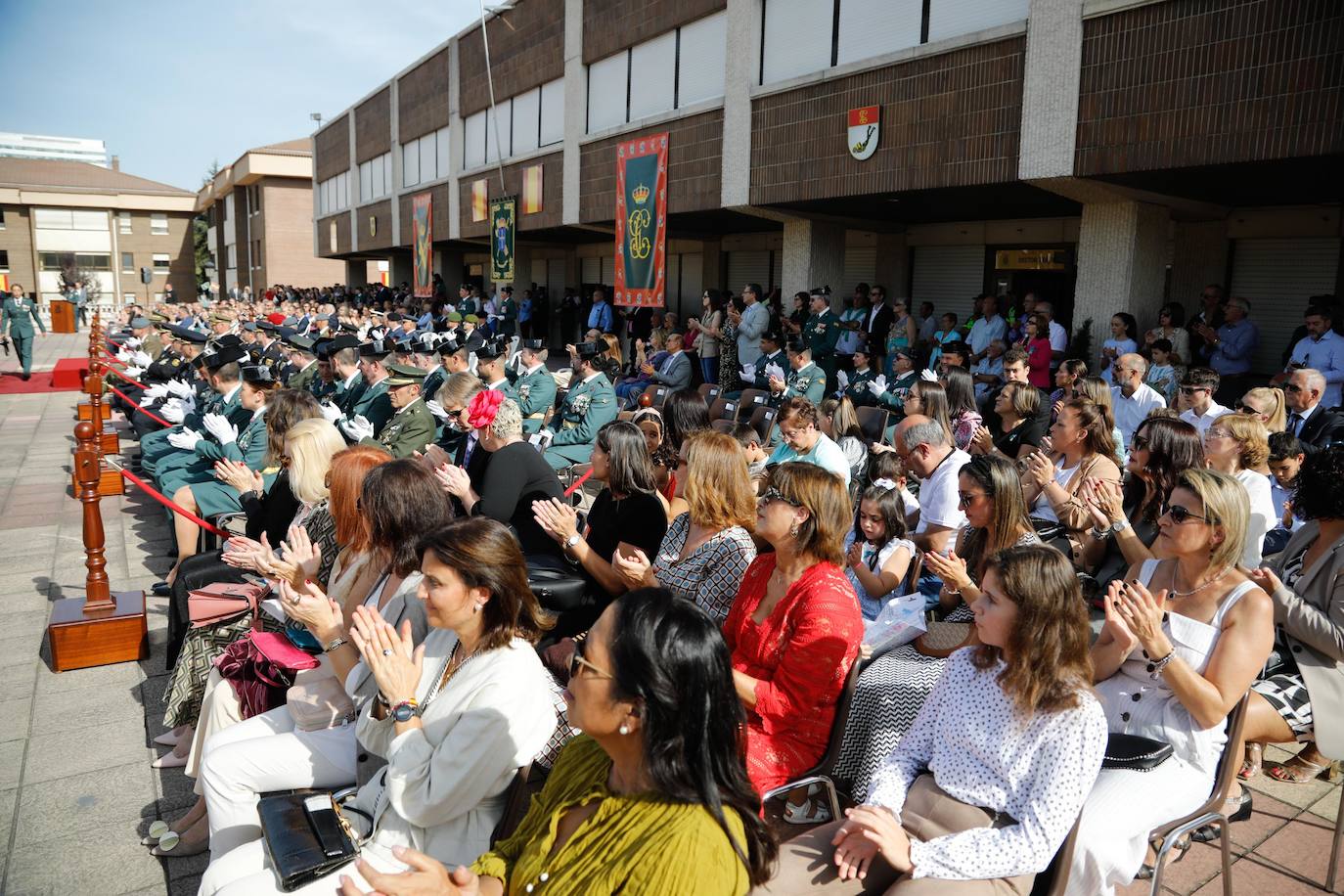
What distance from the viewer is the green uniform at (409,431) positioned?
689 cm

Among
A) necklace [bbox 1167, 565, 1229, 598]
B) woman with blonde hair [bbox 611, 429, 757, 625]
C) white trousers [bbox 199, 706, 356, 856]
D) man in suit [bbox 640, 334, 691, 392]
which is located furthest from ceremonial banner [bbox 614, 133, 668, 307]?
white trousers [bbox 199, 706, 356, 856]

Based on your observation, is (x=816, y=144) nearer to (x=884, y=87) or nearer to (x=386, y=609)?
(x=884, y=87)

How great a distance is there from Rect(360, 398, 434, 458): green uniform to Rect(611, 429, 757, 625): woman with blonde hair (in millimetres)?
3407

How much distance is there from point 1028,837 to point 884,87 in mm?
10820

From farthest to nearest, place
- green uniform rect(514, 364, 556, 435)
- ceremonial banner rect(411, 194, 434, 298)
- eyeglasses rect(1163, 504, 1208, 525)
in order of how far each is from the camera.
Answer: ceremonial banner rect(411, 194, 434, 298)
green uniform rect(514, 364, 556, 435)
eyeglasses rect(1163, 504, 1208, 525)

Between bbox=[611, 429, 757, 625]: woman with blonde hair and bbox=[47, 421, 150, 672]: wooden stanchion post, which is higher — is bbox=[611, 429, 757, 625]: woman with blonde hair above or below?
above

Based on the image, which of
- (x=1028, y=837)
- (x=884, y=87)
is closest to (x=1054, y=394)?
(x=884, y=87)

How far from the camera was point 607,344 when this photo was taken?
12.8m

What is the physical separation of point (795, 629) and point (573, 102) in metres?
17.7

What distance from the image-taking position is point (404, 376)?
7367 millimetres

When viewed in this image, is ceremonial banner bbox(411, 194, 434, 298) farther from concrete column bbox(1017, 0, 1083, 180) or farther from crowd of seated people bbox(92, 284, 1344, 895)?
crowd of seated people bbox(92, 284, 1344, 895)

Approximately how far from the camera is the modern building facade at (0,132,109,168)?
4052 inches

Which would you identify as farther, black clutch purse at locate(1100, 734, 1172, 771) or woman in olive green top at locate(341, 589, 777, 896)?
black clutch purse at locate(1100, 734, 1172, 771)

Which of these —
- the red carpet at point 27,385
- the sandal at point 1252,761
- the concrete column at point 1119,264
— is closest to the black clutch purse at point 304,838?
the sandal at point 1252,761
